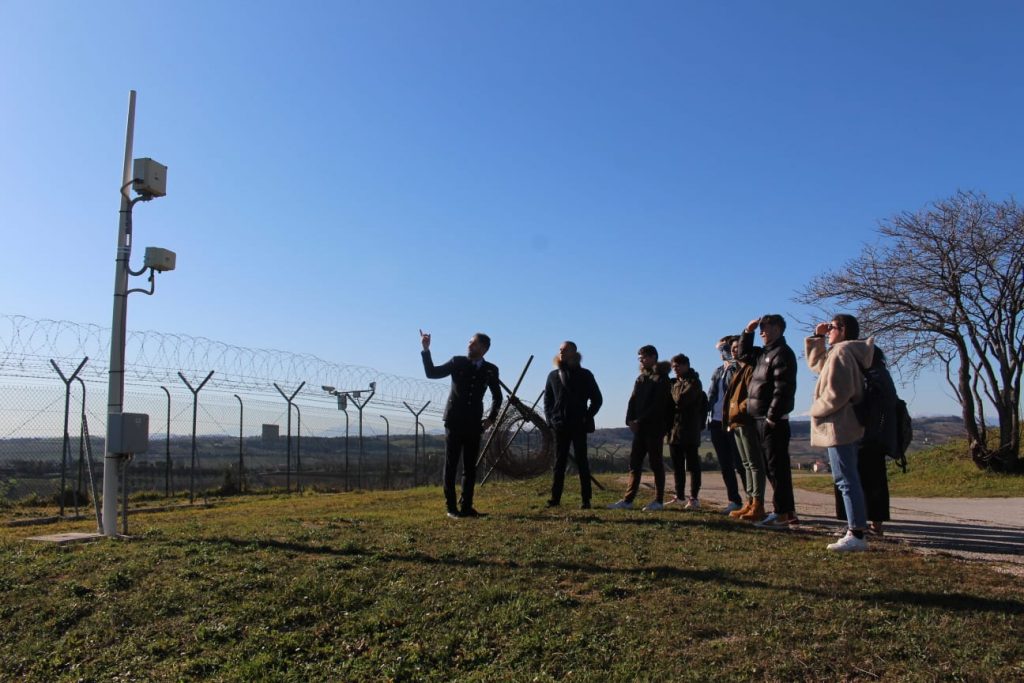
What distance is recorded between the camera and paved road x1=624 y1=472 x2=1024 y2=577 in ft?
19.2

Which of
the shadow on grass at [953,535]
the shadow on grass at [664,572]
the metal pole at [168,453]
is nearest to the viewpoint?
the shadow on grass at [664,572]

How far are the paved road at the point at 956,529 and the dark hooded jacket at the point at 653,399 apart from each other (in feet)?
5.77

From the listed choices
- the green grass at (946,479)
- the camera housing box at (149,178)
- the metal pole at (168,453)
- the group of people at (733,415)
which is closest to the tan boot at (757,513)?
the group of people at (733,415)

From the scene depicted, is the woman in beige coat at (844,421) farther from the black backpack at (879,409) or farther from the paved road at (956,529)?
the paved road at (956,529)

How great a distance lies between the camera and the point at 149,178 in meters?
7.61

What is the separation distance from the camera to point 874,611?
4000mm

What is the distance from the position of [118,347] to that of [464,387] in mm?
3255

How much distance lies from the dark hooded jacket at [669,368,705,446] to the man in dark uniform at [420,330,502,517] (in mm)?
2055

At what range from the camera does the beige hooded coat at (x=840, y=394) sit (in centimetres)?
571

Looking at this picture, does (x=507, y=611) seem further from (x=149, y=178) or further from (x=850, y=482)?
(x=149, y=178)

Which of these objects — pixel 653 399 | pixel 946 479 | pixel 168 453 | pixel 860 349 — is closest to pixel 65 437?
pixel 168 453

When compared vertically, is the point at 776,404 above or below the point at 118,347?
below

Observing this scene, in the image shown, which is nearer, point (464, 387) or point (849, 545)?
point (849, 545)

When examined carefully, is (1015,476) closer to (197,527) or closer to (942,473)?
(942,473)
